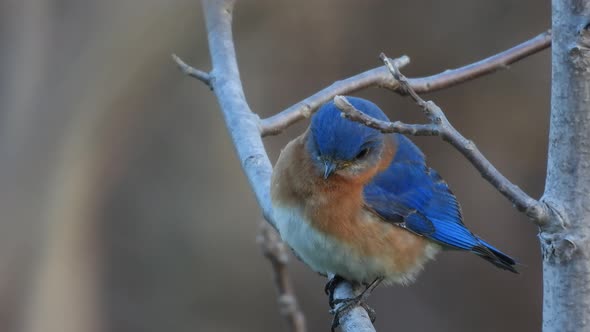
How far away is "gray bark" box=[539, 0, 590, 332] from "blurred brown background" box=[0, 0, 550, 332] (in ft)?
15.8

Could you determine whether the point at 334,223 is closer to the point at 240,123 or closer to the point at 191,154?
the point at 240,123

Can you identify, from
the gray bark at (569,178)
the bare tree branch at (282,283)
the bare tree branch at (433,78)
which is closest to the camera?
the gray bark at (569,178)

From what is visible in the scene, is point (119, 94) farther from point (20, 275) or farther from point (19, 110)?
point (20, 275)

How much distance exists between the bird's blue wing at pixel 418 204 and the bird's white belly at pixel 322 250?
23cm

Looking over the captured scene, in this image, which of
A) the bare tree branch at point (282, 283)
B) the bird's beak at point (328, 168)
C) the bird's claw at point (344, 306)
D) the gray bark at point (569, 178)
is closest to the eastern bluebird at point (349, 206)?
the bird's beak at point (328, 168)

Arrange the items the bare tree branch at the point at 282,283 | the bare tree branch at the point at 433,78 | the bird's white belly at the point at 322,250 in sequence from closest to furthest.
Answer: the bare tree branch at the point at 282,283, the bird's white belly at the point at 322,250, the bare tree branch at the point at 433,78

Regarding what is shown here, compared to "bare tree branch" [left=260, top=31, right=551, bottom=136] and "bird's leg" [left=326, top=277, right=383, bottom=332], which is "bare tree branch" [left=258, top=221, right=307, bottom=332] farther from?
"bare tree branch" [left=260, top=31, right=551, bottom=136]

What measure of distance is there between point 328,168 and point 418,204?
56 centimetres

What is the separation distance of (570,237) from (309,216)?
1.38 meters

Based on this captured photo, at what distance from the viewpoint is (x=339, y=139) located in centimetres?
301

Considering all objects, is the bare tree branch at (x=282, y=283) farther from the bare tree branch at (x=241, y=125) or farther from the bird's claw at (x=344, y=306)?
the bare tree branch at (x=241, y=125)

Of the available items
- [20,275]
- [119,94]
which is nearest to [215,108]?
[119,94]

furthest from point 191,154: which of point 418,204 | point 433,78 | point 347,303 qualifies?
point 347,303

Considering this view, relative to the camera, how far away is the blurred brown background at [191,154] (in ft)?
20.8
